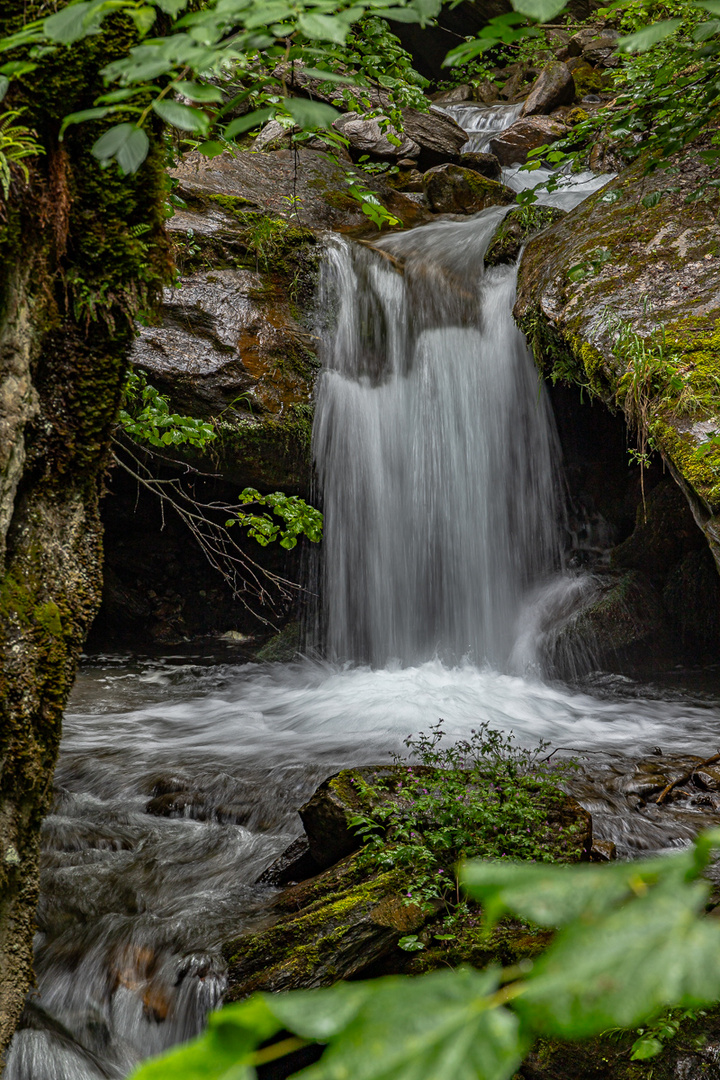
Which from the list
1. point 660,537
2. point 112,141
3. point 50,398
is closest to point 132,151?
point 112,141

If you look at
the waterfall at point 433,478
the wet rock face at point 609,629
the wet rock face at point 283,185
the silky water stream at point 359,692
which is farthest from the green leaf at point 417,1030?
the wet rock face at point 283,185

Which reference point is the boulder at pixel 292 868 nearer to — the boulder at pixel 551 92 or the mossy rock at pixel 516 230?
the mossy rock at pixel 516 230

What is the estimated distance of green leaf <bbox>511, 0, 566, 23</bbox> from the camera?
0.97 meters

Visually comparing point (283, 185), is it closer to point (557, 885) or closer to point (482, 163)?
point (482, 163)

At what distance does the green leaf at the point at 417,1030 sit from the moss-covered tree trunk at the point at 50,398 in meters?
1.70

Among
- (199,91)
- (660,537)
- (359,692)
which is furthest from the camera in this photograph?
(660,537)

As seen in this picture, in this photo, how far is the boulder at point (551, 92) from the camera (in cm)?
1545

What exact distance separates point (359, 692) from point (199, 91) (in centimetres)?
703

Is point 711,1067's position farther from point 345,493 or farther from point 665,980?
point 345,493

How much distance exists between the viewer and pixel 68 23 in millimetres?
970

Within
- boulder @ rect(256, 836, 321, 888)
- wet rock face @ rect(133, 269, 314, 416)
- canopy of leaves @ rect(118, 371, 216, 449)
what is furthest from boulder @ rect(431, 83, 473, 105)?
boulder @ rect(256, 836, 321, 888)

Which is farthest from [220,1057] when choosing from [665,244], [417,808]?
[665,244]

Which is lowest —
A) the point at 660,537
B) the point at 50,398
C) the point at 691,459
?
the point at 660,537

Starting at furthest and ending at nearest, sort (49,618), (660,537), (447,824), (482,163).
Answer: (482,163), (660,537), (447,824), (49,618)
